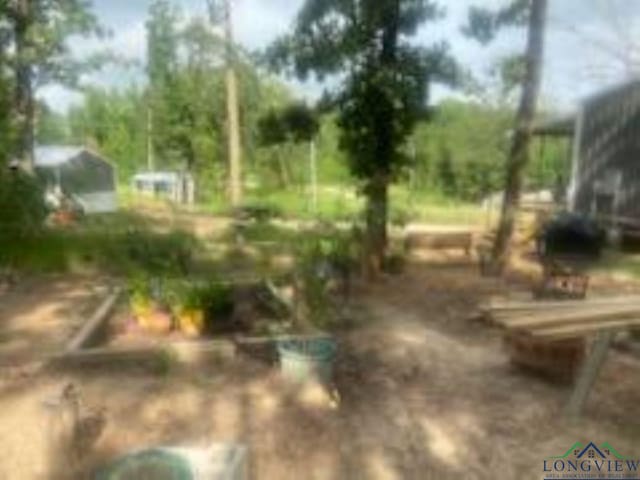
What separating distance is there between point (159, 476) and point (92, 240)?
45.8 ft

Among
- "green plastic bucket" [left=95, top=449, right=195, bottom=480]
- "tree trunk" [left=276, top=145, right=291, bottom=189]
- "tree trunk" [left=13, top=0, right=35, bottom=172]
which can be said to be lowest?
"green plastic bucket" [left=95, top=449, right=195, bottom=480]

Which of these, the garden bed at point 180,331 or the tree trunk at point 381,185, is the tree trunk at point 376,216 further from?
the garden bed at point 180,331

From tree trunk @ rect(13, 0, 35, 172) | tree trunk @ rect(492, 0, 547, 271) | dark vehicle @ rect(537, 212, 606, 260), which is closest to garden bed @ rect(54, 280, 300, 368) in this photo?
tree trunk @ rect(492, 0, 547, 271)

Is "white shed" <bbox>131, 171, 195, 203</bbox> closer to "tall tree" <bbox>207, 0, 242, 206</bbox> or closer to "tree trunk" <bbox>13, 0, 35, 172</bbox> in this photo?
"tall tree" <bbox>207, 0, 242, 206</bbox>

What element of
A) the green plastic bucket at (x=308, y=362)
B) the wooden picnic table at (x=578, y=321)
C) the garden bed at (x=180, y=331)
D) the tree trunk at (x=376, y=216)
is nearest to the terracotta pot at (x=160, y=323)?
the garden bed at (x=180, y=331)

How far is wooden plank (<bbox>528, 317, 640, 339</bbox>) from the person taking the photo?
20.6 ft

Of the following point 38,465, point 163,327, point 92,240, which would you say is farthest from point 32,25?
point 38,465

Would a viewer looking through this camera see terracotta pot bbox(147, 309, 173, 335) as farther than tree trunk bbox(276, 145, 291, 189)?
No

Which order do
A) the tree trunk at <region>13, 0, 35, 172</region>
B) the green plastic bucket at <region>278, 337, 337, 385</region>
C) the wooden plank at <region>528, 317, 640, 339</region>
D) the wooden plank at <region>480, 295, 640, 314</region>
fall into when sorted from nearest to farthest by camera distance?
the wooden plank at <region>528, 317, 640, 339</region>, the wooden plank at <region>480, 295, 640, 314</region>, the green plastic bucket at <region>278, 337, 337, 385</region>, the tree trunk at <region>13, 0, 35, 172</region>

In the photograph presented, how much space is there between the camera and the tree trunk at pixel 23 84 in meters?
20.7

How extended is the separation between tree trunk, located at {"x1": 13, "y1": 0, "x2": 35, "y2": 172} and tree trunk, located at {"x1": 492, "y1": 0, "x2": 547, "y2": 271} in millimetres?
13583

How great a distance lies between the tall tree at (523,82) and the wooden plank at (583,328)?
9410mm

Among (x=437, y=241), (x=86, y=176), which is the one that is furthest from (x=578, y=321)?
(x=86, y=176)

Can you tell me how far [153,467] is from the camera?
5.00 m
